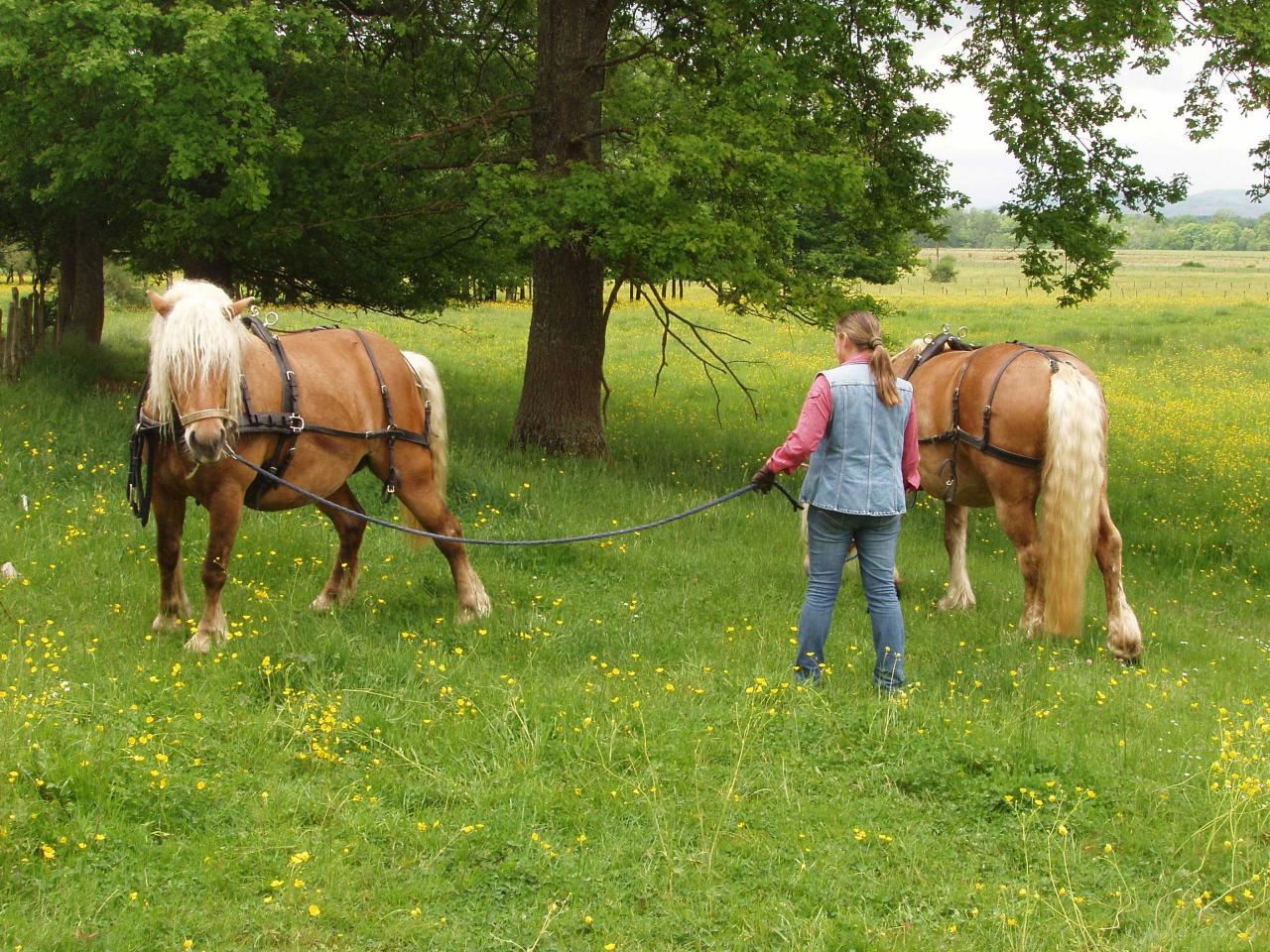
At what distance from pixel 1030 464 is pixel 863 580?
2.26m

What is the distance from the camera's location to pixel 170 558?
6707mm

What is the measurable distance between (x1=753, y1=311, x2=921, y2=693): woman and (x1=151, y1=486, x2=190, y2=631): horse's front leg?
11.6 ft

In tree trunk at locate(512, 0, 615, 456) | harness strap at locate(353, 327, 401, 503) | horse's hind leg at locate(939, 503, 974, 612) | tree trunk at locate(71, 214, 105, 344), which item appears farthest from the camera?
tree trunk at locate(71, 214, 105, 344)

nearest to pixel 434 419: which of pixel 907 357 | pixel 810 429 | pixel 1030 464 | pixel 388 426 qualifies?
pixel 388 426

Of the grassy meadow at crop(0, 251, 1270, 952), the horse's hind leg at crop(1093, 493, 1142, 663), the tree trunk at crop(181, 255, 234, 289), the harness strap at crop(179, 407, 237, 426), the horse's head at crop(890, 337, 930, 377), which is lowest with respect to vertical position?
the grassy meadow at crop(0, 251, 1270, 952)

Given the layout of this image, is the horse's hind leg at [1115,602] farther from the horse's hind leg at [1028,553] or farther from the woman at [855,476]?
the woman at [855,476]

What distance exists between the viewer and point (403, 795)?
16.0 feet

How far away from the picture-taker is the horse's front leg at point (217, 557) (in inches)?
254

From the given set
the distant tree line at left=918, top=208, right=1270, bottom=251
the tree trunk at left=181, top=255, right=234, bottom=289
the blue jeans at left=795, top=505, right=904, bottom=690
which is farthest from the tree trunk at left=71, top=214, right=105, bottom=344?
the distant tree line at left=918, top=208, right=1270, bottom=251

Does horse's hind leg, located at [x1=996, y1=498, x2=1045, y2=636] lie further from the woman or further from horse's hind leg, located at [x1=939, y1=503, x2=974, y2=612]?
the woman

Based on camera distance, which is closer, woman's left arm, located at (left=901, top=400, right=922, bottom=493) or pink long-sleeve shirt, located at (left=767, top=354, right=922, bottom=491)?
pink long-sleeve shirt, located at (left=767, top=354, right=922, bottom=491)

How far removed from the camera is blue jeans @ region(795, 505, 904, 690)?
239 inches

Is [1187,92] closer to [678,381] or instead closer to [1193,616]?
[1193,616]

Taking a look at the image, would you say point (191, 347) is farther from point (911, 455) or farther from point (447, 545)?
point (911, 455)
